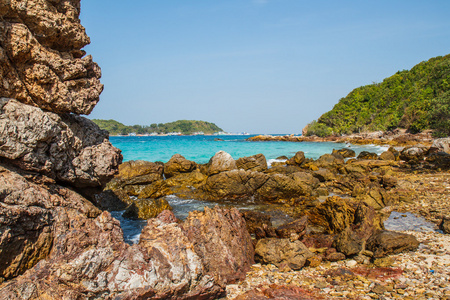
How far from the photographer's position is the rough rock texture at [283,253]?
618 cm

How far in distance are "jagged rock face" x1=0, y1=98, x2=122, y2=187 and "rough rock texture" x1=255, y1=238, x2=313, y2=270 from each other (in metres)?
3.95

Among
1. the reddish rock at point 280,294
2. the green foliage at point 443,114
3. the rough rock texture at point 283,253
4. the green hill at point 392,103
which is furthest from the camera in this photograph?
the green hill at point 392,103

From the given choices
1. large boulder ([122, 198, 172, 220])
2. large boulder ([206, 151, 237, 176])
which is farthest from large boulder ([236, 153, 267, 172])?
large boulder ([122, 198, 172, 220])

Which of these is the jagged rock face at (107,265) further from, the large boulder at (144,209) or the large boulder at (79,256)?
the large boulder at (144,209)

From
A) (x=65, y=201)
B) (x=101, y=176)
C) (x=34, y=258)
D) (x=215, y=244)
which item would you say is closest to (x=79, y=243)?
(x=34, y=258)

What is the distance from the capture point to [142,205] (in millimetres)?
10359

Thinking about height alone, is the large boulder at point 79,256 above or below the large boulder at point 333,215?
above

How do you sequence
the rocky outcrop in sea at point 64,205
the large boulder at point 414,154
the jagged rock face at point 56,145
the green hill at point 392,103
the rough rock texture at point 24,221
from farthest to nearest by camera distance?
the green hill at point 392,103 → the large boulder at point 414,154 → the jagged rock face at point 56,145 → the rocky outcrop in sea at point 64,205 → the rough rock texture at point 24,221

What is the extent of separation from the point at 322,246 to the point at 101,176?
5716 mm

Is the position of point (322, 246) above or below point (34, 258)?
below

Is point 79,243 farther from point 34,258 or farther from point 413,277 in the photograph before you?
point 413,277

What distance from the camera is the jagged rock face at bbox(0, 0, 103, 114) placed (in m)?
4.70

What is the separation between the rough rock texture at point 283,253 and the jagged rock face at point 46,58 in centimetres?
508

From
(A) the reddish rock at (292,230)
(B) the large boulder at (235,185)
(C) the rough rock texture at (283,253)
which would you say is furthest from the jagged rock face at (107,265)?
(B) the large boulder at (235,185)
